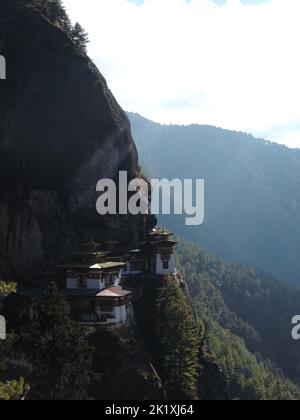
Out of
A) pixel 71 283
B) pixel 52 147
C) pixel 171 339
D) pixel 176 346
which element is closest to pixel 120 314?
pixel 71 283

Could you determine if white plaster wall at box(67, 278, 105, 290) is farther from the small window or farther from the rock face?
the rock face

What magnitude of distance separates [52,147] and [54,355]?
3180cm

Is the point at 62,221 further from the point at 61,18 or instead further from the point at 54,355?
the point at 61,18

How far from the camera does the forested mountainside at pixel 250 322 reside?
4402 inches

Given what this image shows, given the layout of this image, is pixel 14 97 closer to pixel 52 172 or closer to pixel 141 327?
pixel 52 172

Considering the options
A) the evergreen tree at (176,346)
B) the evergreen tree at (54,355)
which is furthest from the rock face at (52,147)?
the evergreen tree at (54,355)

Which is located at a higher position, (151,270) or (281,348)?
(151,270)

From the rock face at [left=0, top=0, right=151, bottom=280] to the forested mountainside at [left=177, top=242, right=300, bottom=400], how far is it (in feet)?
175

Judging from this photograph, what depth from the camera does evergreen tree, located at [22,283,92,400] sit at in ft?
128

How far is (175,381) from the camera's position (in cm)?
5169

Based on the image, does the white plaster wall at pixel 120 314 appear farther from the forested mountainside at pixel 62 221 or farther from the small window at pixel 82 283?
the small window at pixel 82 283

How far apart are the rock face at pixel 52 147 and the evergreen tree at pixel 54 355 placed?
1695 cm
